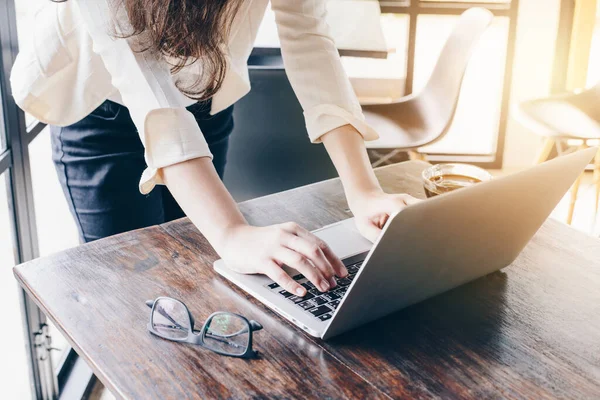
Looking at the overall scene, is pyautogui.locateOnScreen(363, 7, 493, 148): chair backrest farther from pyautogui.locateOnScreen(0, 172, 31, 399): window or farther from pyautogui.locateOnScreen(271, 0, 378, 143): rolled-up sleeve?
pyautogui.locateOnScreen(0, 172, 31, 399): window

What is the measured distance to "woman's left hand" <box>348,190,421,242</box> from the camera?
39.6 inches

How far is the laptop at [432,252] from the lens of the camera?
0.66m

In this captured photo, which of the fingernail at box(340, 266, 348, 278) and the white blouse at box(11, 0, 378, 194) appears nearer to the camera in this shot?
the fingernail at box(340, 266, 348, 278)

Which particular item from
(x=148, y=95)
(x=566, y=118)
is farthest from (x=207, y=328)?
(x=566, y=118)

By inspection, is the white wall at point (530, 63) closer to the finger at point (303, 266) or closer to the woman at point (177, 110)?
the woman at point (177, 110)

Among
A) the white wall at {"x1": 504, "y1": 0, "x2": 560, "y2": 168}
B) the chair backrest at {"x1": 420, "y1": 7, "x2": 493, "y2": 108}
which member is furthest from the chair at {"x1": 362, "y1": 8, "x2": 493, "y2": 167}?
the white wall at {"x1": 504, "y1": 0, "x2": 560, "y2": 168}

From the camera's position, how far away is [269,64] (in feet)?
7.72

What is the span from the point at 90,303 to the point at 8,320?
866 mm

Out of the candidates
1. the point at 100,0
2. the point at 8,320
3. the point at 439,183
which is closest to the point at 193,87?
the point at 100,0

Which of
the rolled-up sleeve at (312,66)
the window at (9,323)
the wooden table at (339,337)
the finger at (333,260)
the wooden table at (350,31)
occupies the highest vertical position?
the rolled-up sleeve at (312,66)

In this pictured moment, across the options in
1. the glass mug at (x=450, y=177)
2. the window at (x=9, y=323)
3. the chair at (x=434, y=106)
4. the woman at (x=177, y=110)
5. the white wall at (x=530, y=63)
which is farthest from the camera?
the white wall at (x=530, y=63)

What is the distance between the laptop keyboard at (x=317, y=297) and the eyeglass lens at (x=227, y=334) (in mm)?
87


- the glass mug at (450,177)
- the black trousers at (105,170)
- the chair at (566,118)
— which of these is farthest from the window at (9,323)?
the chair at (566,118)

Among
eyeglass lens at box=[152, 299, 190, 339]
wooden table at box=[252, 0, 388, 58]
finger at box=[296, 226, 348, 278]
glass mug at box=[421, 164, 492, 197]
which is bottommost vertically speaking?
eyeglass lens at box=[152, 299, 190, 339]
